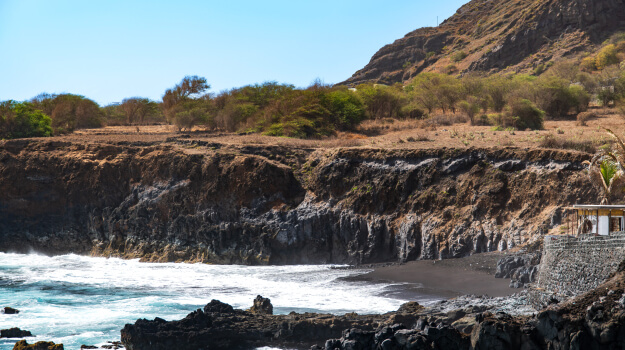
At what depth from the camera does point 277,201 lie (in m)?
34.2

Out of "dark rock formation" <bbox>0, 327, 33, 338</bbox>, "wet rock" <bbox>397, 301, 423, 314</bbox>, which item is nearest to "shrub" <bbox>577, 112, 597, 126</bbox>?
"wet rock" <bbox>397, 301, 423, 314</bbox>

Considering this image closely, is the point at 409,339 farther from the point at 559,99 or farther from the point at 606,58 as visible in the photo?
the point at 606,58

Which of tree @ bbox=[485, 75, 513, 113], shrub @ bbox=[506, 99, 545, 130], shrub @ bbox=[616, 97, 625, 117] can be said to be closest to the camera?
shrub @ bbox=[506, 99, 545, 130]

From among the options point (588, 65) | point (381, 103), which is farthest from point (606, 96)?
point (588, 65)

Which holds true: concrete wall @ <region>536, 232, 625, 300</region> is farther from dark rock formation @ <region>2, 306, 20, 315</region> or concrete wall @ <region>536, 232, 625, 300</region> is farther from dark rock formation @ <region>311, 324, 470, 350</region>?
dark rock formation @ <region>2, 306, 20, 315</region>

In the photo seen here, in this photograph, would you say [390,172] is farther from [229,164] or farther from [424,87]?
[424,87]

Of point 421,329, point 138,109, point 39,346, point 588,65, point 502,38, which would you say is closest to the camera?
point 421,329

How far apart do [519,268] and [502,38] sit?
7073 centimetres

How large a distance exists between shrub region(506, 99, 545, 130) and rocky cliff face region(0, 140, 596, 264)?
11611 mm

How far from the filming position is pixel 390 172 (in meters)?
32.2

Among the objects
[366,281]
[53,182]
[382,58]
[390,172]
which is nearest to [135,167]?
[53,182]

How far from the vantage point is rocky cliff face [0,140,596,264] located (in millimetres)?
27906

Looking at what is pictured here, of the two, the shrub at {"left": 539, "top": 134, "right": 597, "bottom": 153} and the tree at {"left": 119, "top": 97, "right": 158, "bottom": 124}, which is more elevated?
the tree at {"left": 119, "top": 97, "right": 158, "bottom": 124}

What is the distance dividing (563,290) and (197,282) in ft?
53.9
